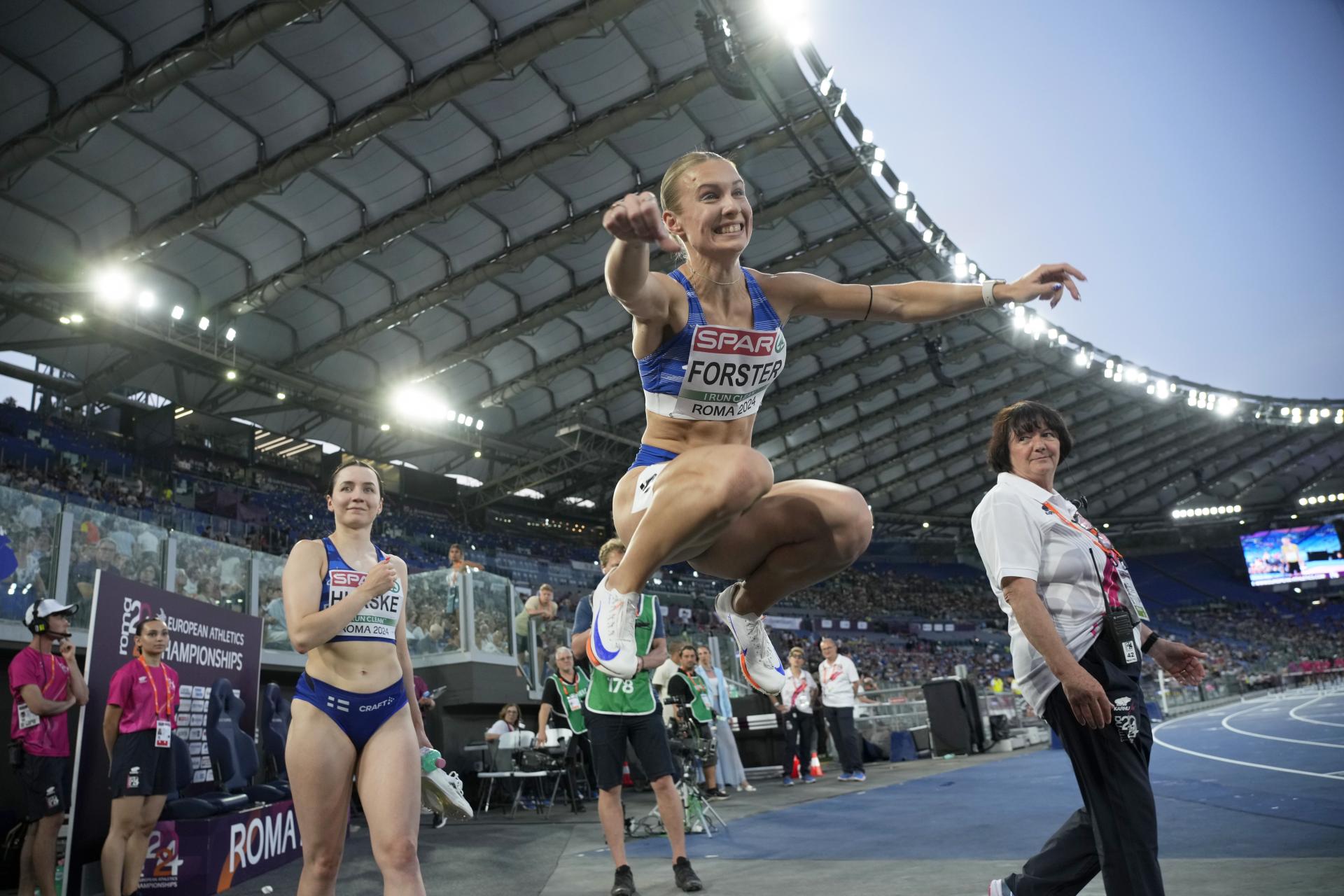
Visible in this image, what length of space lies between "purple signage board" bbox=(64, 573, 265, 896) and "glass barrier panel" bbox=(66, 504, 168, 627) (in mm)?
925

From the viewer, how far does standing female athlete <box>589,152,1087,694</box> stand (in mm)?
2385

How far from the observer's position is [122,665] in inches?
226

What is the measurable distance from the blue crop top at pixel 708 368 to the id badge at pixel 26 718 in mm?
4763

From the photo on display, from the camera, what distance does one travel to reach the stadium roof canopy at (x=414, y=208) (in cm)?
1324

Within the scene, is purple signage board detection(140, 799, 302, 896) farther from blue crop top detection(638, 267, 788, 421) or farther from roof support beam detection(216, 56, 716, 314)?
roof support beam detection(216, 56, 716, 314)

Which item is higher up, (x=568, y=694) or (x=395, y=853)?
(x=568, y=694)

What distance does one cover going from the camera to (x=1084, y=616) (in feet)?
9.22

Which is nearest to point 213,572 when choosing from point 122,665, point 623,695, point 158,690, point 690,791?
point 122,665

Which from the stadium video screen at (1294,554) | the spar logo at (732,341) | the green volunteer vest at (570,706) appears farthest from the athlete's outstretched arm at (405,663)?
the stadium video screen at (1294,554)

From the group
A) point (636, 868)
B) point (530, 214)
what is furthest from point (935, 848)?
point (530, 214)

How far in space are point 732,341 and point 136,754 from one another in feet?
15.0

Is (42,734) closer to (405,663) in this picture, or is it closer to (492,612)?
(405,663)

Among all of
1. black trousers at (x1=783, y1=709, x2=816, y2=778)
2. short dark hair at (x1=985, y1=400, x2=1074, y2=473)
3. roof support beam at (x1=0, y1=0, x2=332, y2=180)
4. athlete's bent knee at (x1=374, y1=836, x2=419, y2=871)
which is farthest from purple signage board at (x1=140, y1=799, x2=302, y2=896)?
roof support beam at (x1=0, y1=0, x2=332, y2=180)

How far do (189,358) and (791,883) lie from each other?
19.1 metres
